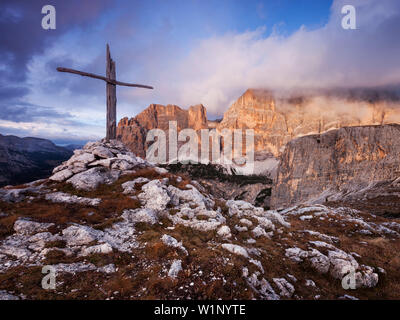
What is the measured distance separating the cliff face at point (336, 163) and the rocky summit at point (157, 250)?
74.1m

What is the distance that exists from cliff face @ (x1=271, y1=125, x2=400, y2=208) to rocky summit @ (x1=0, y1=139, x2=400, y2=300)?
74.1 m

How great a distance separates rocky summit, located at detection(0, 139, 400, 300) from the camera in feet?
21.3

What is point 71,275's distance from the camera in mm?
6875

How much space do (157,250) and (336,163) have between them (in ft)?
354

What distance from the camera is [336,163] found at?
3558 inches

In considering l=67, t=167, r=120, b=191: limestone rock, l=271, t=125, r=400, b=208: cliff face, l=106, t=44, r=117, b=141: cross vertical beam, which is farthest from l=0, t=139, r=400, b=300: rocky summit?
l=271, t=125, r=400, b=208: cliff face

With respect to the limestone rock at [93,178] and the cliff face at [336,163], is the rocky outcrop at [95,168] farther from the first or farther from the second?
the cliff face at [336,163]

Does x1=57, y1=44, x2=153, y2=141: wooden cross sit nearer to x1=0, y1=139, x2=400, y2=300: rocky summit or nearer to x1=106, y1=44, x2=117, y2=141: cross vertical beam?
x1=106, y1=44, x2=117, y2=141: cross vertical beam

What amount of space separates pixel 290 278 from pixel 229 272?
11.7ft

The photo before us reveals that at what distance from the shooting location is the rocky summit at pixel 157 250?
650cm

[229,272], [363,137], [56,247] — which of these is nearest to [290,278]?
[229,272]

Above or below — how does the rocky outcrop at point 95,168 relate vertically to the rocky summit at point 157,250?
above

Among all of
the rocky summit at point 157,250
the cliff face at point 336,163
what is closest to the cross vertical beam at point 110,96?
the rocky summit at point 157,250

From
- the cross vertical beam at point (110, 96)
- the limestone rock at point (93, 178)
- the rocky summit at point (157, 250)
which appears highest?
the cross vertical beam at point (110, 96)
